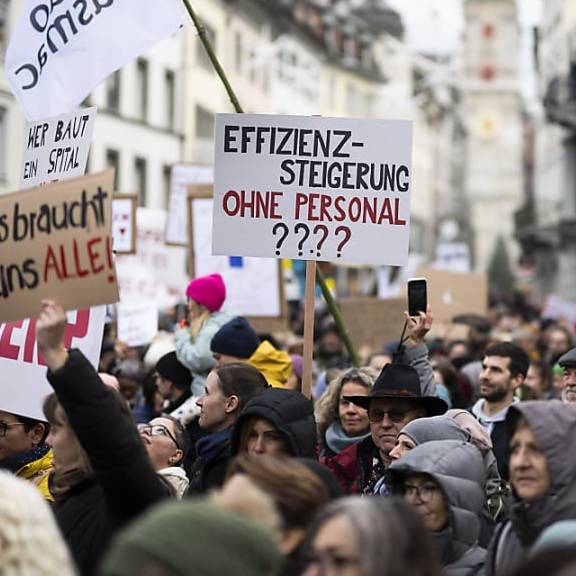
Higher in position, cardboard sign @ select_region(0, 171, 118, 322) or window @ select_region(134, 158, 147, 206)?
window @ select_region(134, 158, 147, 206)

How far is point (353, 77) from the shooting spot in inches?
2771

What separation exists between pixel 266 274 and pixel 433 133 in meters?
89.0

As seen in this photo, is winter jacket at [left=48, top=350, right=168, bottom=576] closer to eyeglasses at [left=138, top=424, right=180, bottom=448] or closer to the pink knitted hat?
eyeglasses at [left=138, top=424, right=180, bottom=448]

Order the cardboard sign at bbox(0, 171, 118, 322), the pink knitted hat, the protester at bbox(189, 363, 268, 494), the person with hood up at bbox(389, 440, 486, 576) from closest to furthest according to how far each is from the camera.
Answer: the cardboard sign at bbox(0, 171, 118, 322) < the person with hood up at bbox(389, 440, 486, 576) < the protester at bbox(189, 363, 268, 494) < the pink knitted hat

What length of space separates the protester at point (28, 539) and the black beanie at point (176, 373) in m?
5.56

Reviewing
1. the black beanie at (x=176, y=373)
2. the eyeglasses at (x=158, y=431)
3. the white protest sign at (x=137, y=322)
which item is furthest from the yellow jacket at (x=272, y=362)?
the white protest sign at (x=137, y=322)

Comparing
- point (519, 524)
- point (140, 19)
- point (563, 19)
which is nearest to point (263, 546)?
point (519, 524)

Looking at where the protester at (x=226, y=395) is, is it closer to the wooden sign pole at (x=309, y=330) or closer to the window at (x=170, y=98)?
the wooden sign pole at (x=309, y=330)

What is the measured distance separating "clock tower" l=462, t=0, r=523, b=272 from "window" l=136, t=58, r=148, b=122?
99862 millimetres

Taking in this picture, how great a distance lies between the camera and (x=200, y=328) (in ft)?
31.1

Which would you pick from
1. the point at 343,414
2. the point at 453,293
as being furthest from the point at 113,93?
the point at 343,414

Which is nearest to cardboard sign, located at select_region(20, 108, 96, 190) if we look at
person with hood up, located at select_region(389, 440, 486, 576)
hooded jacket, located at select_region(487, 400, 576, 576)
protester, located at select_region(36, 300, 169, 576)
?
protester, located at select_region(36, 300, 169, 576)

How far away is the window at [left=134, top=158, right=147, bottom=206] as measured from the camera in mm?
42562

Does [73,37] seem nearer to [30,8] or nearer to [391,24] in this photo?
[30,8]
